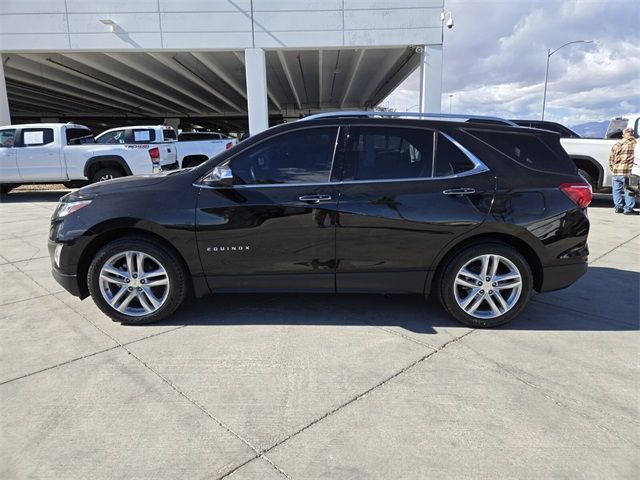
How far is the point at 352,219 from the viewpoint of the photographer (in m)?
3.38

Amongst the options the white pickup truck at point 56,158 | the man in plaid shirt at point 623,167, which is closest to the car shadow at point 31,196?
the white pickup truck at point 56,158

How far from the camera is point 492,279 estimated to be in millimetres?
3500

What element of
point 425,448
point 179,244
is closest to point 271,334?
point 179,244

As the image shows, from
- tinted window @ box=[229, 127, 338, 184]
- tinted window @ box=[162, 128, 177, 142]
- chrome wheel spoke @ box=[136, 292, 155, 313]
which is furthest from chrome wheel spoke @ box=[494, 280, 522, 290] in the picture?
tinted window @ box=[162, 128, 177, 142]

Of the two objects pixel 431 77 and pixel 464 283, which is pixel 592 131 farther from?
pixel 464 283

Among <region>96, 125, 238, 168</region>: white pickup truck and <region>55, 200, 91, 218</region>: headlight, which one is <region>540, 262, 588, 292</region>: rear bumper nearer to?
<region>55, 200, 91, 218</region>: headlight

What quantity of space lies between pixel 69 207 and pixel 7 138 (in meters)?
10.7

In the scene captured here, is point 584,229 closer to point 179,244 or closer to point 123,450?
point 179,244

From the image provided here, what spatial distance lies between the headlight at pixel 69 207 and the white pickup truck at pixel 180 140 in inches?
333

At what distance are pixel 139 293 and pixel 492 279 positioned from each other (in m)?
2.98

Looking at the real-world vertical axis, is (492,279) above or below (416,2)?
below

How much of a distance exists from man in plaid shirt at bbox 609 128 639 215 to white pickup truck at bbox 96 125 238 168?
917 centimetres

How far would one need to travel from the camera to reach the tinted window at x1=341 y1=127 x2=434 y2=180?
345 cm

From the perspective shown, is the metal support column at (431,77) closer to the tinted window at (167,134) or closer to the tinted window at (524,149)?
the tinted window at (167,134)
